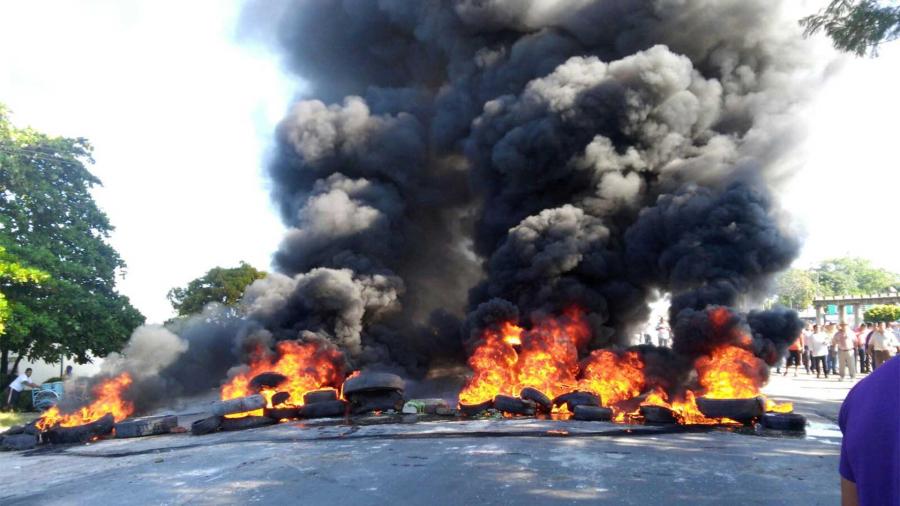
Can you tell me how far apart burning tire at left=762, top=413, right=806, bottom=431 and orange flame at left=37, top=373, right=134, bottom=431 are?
13.5 meters

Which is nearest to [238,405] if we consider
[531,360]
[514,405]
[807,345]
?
[514,405]

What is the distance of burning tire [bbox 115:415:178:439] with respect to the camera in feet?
42.6

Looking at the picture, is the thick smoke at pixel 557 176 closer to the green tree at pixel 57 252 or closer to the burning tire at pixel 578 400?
the burning tire at pixel 578 400

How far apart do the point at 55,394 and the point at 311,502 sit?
16346 millimetres

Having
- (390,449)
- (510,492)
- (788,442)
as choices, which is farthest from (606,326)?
(510,492)

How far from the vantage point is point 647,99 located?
17.1m

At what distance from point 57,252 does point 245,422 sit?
11.5 meters

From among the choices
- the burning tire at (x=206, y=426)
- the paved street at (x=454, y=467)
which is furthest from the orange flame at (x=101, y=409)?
the burning tire at (x=206, y=426)

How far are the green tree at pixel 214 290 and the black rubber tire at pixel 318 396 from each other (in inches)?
648

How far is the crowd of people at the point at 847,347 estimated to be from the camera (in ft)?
55.2

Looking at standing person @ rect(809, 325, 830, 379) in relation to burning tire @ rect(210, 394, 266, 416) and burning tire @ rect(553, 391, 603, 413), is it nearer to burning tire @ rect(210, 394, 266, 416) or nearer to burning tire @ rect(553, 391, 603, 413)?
burning tire @ rect(553, 391, 603, 413)

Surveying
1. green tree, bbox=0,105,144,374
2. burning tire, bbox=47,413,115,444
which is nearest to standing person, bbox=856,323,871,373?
burning tire, bbox=47,413,115,444

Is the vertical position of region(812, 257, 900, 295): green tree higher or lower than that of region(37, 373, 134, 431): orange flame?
higher

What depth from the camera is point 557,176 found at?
18484 millimetres
